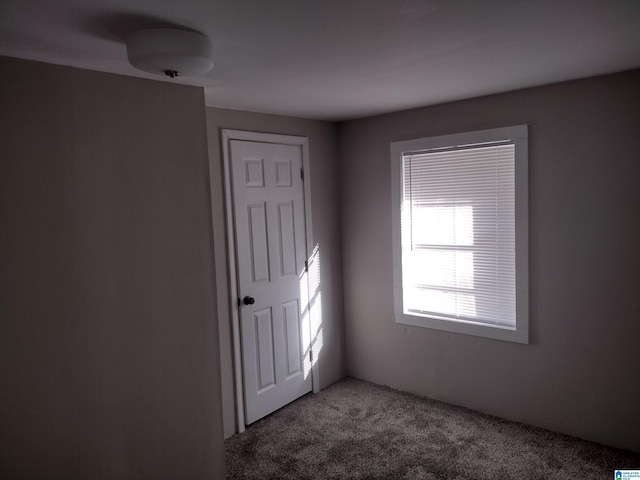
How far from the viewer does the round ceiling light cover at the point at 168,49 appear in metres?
1.76

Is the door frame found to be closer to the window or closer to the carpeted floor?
the carpeted floor

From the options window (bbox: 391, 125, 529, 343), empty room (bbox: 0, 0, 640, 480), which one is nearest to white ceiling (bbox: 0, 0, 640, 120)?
empty room (bbox: 0, 0, 640, 480)

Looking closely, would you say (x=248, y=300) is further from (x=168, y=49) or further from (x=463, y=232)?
(x=168, y=49)

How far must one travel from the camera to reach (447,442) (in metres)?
3.21

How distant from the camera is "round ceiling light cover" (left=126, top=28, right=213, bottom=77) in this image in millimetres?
1764

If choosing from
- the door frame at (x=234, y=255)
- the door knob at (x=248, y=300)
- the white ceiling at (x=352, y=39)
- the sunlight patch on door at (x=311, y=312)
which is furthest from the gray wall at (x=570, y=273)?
the door knob at (x=248, y=300)

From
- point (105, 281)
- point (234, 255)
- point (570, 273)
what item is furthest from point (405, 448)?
point (105, 281)

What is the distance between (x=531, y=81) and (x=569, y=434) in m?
2.33

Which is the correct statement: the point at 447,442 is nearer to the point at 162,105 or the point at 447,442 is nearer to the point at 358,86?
the point at 358,86

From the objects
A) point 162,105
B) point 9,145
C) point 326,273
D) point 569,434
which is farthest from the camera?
point 326,273

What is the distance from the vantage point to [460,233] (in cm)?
357

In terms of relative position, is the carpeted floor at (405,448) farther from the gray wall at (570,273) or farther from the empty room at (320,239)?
A: the gray wall at (570,273)

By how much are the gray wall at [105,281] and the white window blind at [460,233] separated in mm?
1779

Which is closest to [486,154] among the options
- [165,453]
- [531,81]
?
[531,81]
